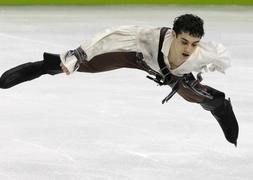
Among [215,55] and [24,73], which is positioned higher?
[215,55]

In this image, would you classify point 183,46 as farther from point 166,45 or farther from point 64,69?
point 64,69

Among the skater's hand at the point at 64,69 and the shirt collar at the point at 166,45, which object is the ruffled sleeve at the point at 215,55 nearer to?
the shirt collar at the point at 166,45

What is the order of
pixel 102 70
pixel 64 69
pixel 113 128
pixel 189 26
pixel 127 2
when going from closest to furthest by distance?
1. pixel 189 26
2. pixel 64 69
3. pixel 102 70
4. pixel 113 128
5. pixel 127 2

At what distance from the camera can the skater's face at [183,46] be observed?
7.88 feet

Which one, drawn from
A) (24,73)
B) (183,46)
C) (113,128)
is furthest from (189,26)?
(113,128)

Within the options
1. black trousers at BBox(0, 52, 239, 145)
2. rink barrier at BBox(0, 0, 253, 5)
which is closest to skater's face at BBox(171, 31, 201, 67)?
black trousers at BBox(0, 52, 239, 145)

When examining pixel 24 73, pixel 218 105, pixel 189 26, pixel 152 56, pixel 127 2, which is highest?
pixel 189 26

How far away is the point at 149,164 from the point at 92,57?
565mm

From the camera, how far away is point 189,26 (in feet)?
7.88

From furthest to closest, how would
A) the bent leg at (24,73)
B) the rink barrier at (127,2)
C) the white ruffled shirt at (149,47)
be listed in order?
the rink barrier at (127,2)
the bent leg at (24,73)
the white ruffled shirt at (149,47)

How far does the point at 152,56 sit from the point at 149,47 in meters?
0.04

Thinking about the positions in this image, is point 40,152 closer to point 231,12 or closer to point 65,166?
point 65,166

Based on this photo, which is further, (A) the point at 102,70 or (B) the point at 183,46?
(A) the point at 102,70

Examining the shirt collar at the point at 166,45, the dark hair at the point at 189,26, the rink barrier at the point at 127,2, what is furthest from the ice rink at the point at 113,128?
the rink barrier at the point at 127,2
